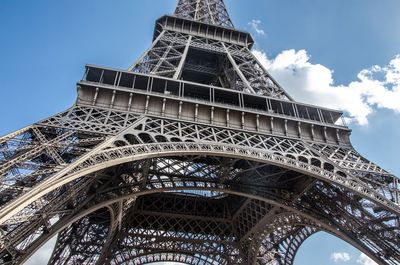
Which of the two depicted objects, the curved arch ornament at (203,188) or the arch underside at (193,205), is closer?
the arch underside at (193,205)

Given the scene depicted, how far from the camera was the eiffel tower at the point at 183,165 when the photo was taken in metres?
11.8

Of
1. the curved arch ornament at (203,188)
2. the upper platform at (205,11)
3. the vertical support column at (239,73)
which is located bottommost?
the curved arch ornament at (203,188)

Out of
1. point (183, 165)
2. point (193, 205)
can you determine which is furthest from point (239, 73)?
point (193, 205)

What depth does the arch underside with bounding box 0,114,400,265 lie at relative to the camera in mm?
12109

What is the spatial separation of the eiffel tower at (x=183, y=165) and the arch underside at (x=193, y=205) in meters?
0.06

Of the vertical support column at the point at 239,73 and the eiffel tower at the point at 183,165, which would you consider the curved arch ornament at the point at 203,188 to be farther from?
the vertical support column at the point at 239,73

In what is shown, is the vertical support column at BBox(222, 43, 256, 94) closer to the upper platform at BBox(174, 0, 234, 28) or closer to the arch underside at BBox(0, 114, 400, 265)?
the arch underside at BBox(0, 114, 400, 265)

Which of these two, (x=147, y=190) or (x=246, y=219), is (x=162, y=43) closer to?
(x=147, y=190)

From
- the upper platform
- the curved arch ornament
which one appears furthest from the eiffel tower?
the upper platform

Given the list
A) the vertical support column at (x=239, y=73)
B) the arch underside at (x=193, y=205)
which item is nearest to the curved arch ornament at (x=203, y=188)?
the arch underside at (x=193, y=205)

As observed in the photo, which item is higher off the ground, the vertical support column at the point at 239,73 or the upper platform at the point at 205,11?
the upper platform at the point at 205,11

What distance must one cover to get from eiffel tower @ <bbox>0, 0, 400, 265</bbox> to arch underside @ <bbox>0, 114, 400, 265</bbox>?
64mm

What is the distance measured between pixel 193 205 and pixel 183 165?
1006cm

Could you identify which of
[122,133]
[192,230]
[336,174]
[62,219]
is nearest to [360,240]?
[336,174]
